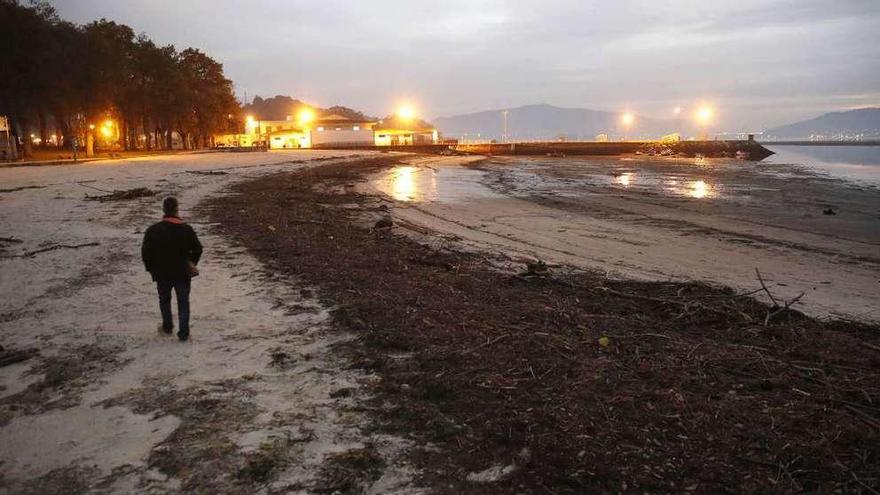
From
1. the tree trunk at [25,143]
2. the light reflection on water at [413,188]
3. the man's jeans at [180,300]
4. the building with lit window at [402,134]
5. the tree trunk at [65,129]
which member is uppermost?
the building with lit window at [402,134]

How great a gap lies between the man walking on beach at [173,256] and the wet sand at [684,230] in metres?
7.99

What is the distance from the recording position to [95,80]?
50.0m

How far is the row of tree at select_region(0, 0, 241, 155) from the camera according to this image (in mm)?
42094

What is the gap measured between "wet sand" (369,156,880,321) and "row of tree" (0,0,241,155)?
33.4m

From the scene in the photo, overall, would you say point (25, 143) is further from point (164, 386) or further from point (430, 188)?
point (164, 386)

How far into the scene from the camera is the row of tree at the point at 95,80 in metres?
42.1

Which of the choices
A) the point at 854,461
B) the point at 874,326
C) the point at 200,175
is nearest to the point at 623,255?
the point at 874,326

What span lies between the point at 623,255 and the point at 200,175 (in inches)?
1058

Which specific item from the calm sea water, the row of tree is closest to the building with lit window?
the row of tree

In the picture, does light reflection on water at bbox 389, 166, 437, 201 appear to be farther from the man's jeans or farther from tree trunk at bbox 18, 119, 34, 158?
tree trunk at bbox 18, 119, 34, 158

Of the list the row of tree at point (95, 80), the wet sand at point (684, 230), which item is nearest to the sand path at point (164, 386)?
the wet sand at point (684, 230)

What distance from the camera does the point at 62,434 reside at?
474 cm

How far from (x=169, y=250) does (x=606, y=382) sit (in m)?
5.58

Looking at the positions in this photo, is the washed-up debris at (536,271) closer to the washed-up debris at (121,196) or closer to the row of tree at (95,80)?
the washed-up debris at (121,196)
